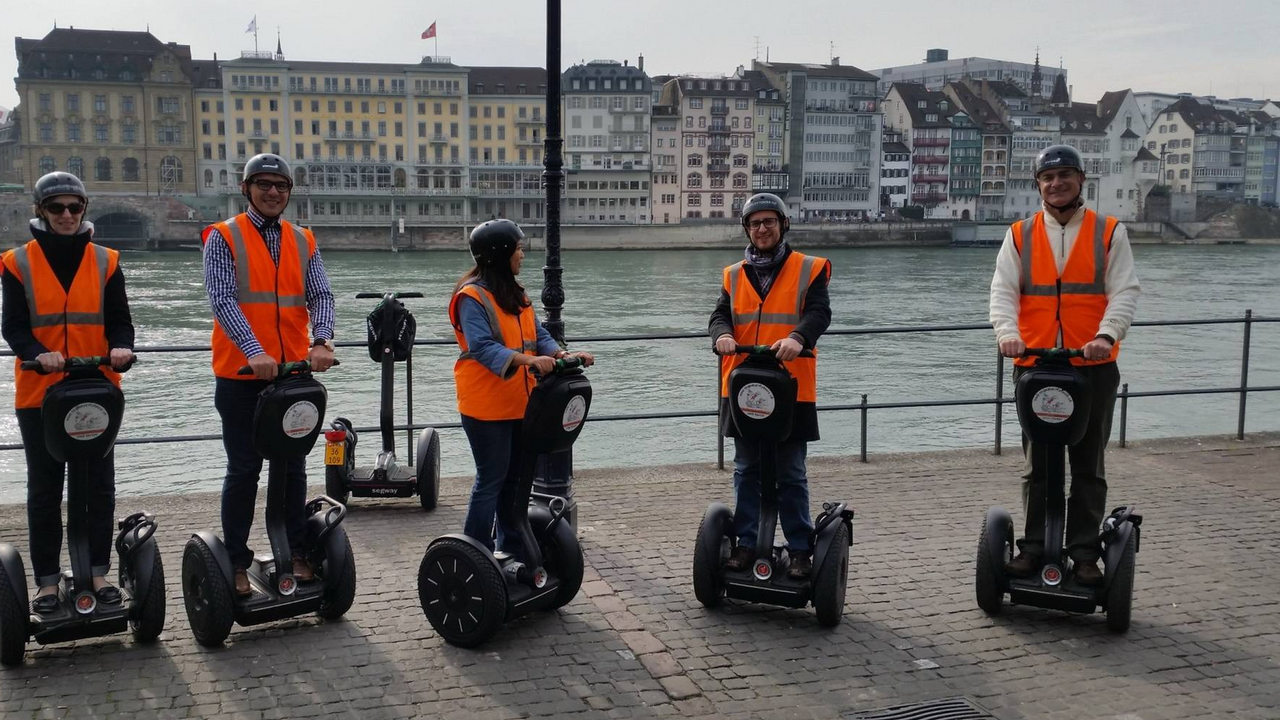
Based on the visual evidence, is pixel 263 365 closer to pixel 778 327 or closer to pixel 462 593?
pixel 462 593

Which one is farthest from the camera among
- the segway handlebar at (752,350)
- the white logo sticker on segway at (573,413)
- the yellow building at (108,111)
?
the yellow building at (108,111)

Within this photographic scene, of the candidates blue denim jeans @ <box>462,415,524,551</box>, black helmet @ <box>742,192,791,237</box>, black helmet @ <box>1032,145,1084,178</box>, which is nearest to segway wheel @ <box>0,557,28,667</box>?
blue denim jeans @ <box>462,415,524,551</box>

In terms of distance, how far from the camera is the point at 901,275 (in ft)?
201

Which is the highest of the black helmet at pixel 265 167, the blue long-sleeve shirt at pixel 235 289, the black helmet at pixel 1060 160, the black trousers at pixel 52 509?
the black helmet at pixel 1060 160

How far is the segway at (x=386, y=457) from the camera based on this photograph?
7039 millimetres

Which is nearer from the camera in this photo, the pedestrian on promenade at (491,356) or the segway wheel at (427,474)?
the pedestrian on promenade at (491,356)

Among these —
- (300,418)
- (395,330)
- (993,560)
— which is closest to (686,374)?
(395,330)

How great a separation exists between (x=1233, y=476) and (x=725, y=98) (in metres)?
110

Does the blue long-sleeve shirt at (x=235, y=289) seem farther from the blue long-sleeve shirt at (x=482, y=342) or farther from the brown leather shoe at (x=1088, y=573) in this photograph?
the brown leather shoe at (x=1088, y=573)

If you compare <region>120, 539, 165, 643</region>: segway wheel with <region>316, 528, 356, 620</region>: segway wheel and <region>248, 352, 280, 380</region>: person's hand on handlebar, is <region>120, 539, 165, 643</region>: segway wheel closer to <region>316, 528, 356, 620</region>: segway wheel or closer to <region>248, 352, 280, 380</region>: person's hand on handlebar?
<region>316, 528, 356, 620</region>: segway wheel

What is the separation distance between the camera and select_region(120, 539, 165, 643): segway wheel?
4.65 m

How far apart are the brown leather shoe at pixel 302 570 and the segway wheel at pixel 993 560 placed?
2.78 m

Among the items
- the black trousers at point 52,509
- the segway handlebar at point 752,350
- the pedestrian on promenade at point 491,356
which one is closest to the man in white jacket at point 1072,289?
the segway handlebar at point 752,350

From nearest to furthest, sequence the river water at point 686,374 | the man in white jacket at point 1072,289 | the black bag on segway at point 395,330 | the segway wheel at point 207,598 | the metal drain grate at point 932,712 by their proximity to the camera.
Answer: the metal drain grate at point 932,712
the segway wheel at point 207,598
the man in white jacket at point 1072,289
the black bag on segway at point 395,330
the river water at point 686,374
